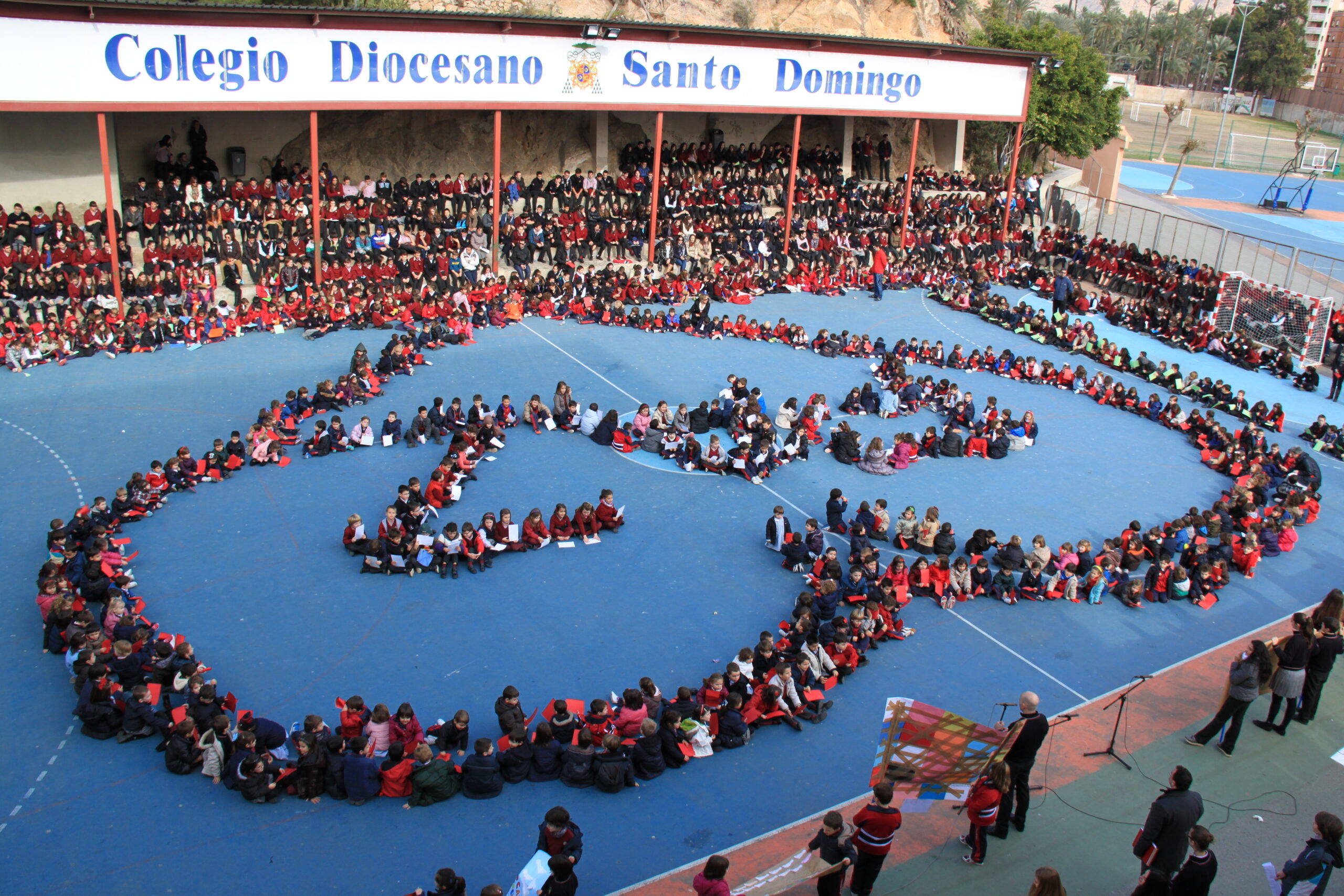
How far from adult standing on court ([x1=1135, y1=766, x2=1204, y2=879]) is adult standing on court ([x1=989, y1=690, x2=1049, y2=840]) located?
0.98 meters

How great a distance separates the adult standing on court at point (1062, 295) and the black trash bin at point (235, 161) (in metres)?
21.7

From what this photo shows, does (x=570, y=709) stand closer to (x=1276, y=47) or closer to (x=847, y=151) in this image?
(x=847, y=151)

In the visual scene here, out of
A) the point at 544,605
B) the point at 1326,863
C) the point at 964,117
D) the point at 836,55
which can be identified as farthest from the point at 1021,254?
the point at 1326,863

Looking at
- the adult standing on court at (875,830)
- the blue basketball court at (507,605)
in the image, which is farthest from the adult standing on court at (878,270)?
the adult standing on court at (875,830)

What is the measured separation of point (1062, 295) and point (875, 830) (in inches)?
914

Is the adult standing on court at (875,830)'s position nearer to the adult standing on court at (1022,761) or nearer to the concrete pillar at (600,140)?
the adult standing on court at (1022,761)

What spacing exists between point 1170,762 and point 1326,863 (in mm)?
2934

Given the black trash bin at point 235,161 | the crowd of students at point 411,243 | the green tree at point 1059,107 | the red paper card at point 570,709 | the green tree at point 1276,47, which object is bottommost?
the red paper card at point 570,709

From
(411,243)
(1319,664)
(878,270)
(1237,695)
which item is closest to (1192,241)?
(878,270)

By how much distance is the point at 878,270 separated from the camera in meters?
29.3

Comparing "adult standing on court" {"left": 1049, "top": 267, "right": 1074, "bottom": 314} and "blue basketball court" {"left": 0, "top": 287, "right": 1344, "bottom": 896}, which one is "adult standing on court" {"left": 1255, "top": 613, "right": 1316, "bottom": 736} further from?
"adult standing on court" {"left": 1049, "top": 267, "right": 1074, "bottom": 314}

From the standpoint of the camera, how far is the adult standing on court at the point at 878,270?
29.0 m

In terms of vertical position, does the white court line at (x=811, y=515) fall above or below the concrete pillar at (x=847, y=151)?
below

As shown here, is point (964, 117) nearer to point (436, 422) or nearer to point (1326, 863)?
point (436, 422)
